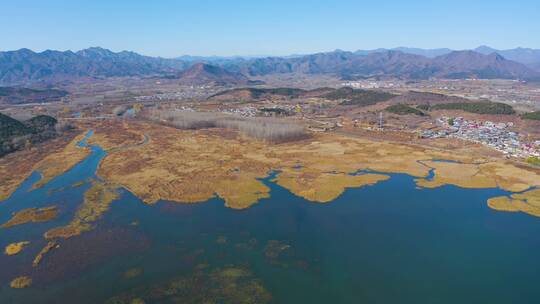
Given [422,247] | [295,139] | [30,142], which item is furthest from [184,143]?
[422,247]

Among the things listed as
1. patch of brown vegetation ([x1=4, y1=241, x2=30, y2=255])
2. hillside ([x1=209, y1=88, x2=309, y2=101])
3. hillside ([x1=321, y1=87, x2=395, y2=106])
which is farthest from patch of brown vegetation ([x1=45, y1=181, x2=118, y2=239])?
hillside ([x1=209, y1=88, x2=309, y2=101])

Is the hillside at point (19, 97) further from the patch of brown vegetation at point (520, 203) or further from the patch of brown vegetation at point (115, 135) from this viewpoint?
the patch of brown vegetation at point (520, 203)

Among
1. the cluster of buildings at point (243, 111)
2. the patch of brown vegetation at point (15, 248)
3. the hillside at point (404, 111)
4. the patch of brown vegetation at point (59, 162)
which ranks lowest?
the patch of brown vegetation at point (15, 248)

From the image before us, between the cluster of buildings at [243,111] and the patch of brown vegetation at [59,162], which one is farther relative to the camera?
the cluster of buildings at [243,111]

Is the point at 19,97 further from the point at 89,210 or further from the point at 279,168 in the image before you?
the point at 279,168

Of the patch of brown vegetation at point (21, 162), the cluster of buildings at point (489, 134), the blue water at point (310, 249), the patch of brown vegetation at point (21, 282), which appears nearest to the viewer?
the blue water at point (310, 249)

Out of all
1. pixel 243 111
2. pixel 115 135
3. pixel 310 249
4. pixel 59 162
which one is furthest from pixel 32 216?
pixel 243 111

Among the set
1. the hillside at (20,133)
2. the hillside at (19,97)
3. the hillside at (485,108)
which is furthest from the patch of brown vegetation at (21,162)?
the hillside at (19,97)

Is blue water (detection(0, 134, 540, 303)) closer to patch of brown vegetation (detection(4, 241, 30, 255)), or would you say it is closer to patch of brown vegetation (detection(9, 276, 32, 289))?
patch of brown vegetation (detection(9, 276, 32, 289))
